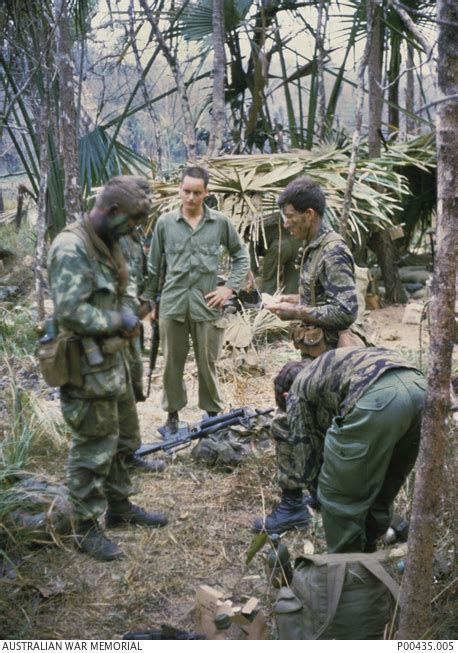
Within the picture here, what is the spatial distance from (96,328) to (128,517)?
1278 mm

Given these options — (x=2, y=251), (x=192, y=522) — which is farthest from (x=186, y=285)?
(x=2, y=251)

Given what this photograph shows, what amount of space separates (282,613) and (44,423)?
2681mm

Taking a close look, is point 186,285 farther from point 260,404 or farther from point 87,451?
point 87,451

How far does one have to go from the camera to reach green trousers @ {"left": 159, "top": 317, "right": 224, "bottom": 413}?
536cm

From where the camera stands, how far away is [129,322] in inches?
135

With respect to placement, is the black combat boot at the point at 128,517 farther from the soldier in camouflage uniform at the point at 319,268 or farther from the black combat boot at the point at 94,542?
the soldier in camouflage uniform at the point at 319,268

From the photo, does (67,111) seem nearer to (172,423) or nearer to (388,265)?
(172,423)

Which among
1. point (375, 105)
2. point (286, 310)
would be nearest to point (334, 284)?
point (286, 310)

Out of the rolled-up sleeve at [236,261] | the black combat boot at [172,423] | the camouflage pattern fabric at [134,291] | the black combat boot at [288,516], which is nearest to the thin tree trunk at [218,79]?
the rolled-up sleeve at [236,261]

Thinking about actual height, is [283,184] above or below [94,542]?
above

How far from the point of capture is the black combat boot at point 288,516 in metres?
3.80

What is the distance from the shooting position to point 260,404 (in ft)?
20.4

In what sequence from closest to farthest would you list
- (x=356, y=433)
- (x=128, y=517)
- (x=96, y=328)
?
(x=356, y=433), (x=96, y=328), (x=128, y=517)

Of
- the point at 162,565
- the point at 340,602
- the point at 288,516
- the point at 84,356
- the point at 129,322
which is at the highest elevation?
the point at 129,322
